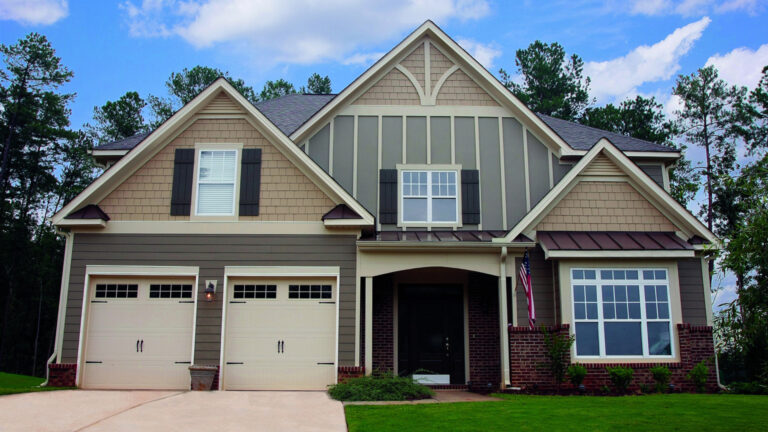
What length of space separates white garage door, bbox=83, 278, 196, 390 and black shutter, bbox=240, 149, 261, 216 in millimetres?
1992

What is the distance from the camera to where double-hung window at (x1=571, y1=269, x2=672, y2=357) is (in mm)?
12984

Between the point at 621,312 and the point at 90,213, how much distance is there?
37.5 feet

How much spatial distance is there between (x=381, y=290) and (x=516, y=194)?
414 centimetres

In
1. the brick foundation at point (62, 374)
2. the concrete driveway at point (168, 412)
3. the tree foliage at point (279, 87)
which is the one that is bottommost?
the concrete driveway at point (168, 412)

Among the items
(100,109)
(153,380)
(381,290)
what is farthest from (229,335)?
(100,109)

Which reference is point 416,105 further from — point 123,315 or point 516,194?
point 123,315

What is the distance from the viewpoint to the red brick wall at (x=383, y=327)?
48.5 feet

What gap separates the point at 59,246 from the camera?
102 ft

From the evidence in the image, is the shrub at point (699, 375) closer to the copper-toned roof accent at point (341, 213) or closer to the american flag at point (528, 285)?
the american flag at point (528, 285)

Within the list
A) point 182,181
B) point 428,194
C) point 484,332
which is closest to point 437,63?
point 428,194

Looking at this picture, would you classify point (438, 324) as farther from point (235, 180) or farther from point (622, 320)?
point (235, 180)

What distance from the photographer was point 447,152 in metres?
15.7

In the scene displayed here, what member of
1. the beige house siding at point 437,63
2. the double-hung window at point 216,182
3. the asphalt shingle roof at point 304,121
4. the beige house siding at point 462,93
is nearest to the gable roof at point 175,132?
the double-hung window at point 216,182

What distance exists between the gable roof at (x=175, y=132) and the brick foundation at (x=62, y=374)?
2943 mm
